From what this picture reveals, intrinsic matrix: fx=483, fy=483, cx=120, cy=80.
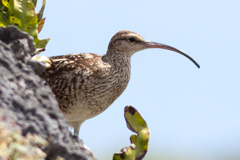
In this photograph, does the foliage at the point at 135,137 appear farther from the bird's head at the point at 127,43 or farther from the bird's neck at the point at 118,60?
the bird's head at the point at 127,43

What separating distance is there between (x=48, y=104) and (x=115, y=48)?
5521 mm

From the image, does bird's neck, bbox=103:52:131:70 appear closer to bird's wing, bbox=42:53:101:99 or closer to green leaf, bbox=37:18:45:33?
bird's wing, bbox=42:53:101:99

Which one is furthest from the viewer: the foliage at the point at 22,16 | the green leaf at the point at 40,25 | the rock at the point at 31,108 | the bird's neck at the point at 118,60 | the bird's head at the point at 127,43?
the bird's head at the point at 127,43

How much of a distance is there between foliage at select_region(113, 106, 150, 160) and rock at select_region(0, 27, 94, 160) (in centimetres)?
146

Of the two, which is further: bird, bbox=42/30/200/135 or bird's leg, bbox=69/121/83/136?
bird's leg, bbox=69/121/83/136

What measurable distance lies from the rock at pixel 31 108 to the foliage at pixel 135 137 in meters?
1.46

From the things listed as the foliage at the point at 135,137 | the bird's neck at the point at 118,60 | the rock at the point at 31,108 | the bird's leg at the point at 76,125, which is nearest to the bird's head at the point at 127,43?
the bird's neck at the point at 118,60

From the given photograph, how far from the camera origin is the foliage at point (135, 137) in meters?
4.81

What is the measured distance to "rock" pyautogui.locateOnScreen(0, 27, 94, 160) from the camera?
308 centimetres

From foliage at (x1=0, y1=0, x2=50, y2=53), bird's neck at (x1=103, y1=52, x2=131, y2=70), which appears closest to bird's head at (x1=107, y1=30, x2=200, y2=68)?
bird's neck at (x1=103, y1=52, x2=131, y2=70)

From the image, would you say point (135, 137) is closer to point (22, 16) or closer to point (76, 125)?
point (22, 16)

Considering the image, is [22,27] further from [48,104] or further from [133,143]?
[48,104]

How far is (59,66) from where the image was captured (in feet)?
25.0

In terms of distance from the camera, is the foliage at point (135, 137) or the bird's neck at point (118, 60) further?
the bird's neck at point (118, 60)
